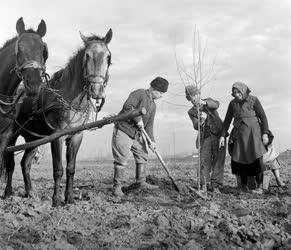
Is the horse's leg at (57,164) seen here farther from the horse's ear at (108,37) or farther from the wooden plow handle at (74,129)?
the horse's ear at (108,37)

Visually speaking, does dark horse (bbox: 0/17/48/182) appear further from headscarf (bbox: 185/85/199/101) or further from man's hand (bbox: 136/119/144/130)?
headscarf (bbox: 185/85/199/101)

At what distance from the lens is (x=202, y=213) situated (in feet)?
18.6

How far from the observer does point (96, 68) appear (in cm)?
662

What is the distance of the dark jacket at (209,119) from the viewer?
8172mm

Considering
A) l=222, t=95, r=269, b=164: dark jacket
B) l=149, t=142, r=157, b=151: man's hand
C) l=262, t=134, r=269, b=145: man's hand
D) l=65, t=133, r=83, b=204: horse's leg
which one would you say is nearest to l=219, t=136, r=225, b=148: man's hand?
l=222, t=95, r=269, b=164: dark jacket

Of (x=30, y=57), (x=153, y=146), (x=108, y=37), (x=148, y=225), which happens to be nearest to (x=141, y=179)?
(x=153, y=146)

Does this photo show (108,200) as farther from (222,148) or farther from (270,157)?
(270,157)

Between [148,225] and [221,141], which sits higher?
[221,141]

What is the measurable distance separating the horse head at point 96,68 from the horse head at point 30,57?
89 centimetres

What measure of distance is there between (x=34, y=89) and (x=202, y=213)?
2366 mm

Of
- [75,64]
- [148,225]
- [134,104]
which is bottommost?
[148,225]


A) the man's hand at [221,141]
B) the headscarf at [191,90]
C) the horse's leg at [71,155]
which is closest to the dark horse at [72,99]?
the horse's leg at [71,155]

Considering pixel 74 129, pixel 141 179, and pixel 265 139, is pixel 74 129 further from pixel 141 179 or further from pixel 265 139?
pixel 265 139

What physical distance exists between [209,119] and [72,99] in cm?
259
